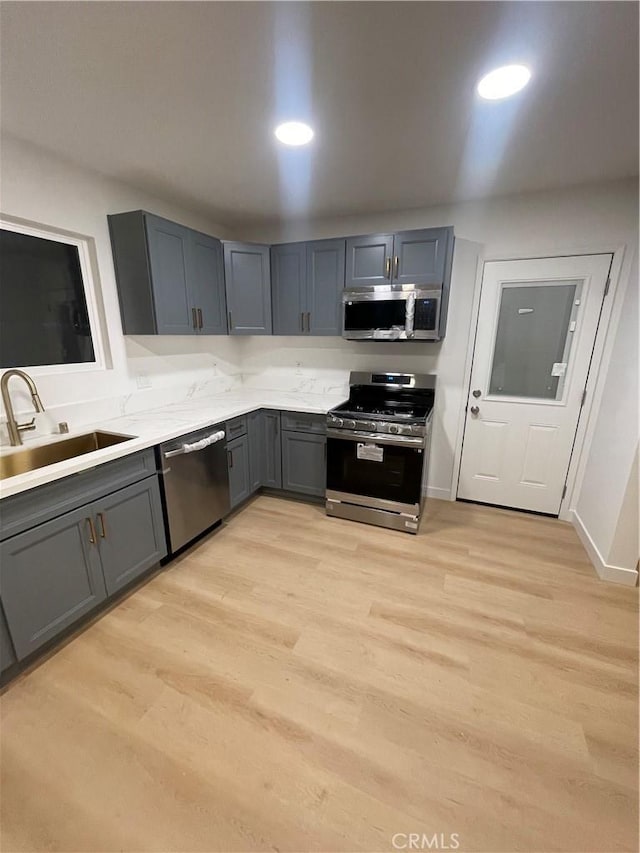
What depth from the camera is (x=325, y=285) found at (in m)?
3.00

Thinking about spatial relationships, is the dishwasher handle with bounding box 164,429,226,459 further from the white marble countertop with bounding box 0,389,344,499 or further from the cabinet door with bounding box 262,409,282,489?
the cabinet door with bounding box 262,409,282,489

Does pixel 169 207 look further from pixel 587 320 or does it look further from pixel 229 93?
pixel 587 320

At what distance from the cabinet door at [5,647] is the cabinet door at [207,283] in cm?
211

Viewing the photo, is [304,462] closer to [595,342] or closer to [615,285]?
[595,342]

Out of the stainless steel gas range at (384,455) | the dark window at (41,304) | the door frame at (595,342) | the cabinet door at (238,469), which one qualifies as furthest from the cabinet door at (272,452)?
the door frame at (595,342)

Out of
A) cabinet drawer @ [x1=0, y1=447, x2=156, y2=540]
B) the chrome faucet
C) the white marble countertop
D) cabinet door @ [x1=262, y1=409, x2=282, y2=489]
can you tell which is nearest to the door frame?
the white marble countertop

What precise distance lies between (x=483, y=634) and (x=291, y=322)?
270 centimetres

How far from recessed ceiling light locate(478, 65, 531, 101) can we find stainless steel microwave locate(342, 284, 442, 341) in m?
1.18

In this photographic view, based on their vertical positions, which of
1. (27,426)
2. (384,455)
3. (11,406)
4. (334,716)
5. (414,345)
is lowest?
(334,716)

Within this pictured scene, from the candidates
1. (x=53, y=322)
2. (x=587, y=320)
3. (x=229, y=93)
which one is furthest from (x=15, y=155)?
(x=587, y=320)

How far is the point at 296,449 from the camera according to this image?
314cm

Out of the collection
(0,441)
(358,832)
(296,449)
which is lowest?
(358,832)

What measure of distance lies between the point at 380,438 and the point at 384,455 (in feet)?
0.47

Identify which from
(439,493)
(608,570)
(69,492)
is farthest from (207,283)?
(608,570)
